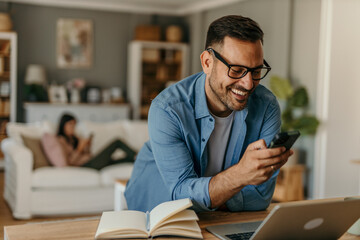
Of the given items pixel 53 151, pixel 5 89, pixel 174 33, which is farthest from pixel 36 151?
pixel 174 33

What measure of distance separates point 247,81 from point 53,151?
3595 millimetres

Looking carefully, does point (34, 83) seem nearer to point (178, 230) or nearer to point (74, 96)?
point (74, 96)

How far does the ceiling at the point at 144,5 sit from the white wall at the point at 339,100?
8.08 feet

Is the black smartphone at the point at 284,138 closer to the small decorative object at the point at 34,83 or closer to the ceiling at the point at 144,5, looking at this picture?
the ceiling at the point at 144,5

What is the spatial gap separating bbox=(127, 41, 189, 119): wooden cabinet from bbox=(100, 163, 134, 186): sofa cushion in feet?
10.5

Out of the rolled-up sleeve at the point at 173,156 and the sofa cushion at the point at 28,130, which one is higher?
the rolled-up sleeve at the point at 173,156

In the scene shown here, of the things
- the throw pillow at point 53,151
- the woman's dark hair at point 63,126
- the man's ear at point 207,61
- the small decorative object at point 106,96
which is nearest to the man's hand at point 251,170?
the man's ear at point 207,61

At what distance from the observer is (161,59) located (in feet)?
27.3

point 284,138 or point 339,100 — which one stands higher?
point 284,138

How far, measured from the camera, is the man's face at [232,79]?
4.99ft

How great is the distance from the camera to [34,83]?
7.38m

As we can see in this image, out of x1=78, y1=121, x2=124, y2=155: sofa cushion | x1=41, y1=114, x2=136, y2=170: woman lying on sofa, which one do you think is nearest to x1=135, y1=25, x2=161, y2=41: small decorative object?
x1=78, y1=121, x2=124, y2=155: sofa cushion

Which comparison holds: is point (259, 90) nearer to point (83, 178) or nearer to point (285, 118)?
point (83, 178)

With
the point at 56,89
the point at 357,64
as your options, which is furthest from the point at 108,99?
the point at 357,64
